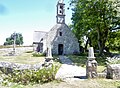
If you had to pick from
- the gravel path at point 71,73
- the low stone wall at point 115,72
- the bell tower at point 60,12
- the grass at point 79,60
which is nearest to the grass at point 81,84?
the low stone wall at point 115,72

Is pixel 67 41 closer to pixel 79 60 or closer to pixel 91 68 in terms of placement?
pixel 79 60

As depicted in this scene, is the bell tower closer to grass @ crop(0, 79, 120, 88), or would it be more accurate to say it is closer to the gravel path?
the gravel path

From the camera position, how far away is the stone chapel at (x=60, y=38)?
40.3m

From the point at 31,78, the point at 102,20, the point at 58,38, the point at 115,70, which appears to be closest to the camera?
the point at 31,78

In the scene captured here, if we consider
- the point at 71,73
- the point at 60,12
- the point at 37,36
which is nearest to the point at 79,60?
the point at 71,73

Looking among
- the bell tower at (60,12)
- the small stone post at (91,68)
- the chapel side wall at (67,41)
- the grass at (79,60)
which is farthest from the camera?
the chapel side wall at (67,41)

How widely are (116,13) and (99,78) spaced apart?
17.8 meters

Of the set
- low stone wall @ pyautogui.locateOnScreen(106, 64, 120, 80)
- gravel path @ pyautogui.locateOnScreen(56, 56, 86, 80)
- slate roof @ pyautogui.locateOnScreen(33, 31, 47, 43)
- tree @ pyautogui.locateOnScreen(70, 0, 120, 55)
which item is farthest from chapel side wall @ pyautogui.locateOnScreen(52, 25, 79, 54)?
low stone wall @ pyautogui.locateOnScreen(106, 64, 120, 80)

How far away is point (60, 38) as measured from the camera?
4075 cm

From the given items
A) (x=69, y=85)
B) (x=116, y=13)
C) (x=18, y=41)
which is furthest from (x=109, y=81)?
(x=18, y=41)

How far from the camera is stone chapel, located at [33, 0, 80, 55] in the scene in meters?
40.3

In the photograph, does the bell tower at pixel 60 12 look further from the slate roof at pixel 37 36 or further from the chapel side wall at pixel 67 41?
the slate roof at pixel 37 36

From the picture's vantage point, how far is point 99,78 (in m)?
13.2

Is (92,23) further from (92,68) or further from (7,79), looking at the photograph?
(7,79)
